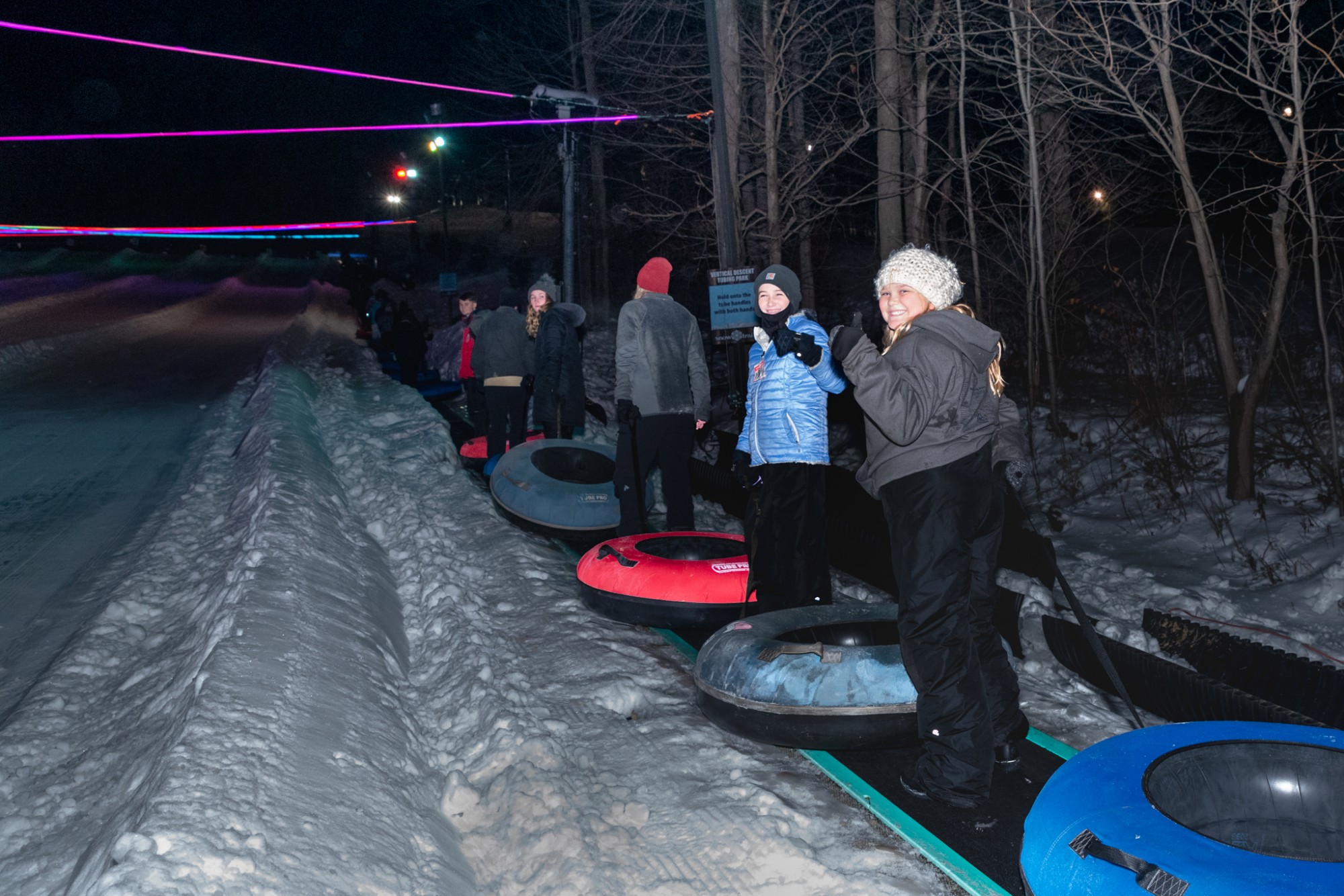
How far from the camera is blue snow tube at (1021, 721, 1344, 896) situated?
96.7 inches

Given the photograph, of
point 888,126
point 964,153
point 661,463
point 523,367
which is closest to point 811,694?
point 661,463

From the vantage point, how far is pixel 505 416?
31.6 ft

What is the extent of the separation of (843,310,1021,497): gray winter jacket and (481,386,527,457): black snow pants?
6519 mm

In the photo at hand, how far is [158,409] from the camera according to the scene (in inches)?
545

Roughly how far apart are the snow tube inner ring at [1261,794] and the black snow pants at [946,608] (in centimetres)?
70

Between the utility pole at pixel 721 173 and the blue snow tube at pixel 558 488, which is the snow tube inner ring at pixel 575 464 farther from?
the utility pole at pixel 721 173

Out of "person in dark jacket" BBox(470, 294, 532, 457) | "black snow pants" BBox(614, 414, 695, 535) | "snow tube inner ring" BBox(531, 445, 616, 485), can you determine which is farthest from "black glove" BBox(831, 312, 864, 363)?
"person in dark jacket" BBox(470, 294, 532, 457)

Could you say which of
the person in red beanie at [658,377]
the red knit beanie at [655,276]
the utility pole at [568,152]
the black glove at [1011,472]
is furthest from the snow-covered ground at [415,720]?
the utility pole at [568,152]

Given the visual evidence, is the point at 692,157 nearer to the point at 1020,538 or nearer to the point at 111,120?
the point at 1020,538

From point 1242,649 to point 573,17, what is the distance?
27.6m

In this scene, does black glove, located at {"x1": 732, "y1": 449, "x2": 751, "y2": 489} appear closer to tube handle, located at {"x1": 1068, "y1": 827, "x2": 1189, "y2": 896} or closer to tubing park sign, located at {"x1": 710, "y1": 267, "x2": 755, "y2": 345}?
tube handle, located at {"x1": 1068, "y1": 827, "x2": 1189, "y2": 896}

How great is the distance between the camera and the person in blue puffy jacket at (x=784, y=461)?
4.44 m

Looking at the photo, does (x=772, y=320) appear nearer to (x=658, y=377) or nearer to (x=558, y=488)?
(x=658, y=377)

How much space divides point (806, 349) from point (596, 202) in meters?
26.1
